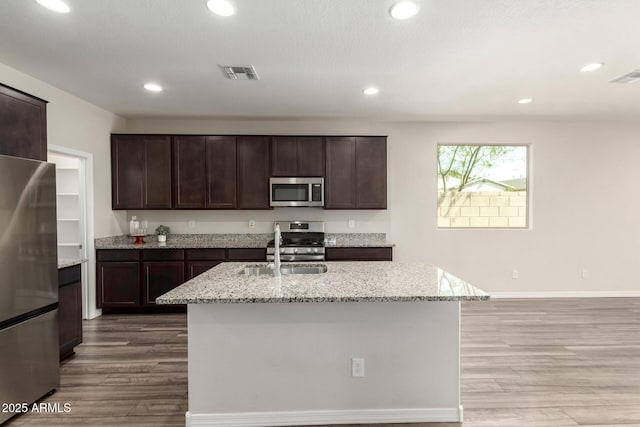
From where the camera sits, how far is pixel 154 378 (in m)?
2.65

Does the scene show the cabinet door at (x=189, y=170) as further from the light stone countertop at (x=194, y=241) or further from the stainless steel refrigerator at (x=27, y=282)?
the stainless steel refrigerator at (x=27, y=282)

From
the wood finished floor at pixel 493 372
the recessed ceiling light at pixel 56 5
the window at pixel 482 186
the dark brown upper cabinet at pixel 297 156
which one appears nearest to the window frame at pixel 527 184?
the window at pixel 482 186

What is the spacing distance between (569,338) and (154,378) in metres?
3.89

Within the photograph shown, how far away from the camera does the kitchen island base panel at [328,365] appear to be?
2.06m

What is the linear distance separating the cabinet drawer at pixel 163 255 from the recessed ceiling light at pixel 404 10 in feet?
11.6

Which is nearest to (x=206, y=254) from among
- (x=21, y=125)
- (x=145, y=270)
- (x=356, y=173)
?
(x=145, y=270)

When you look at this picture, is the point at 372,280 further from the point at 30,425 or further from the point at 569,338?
the point at 569,338

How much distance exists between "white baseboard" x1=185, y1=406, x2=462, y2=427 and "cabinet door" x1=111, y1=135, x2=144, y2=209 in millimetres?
3338

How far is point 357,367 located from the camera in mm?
2102

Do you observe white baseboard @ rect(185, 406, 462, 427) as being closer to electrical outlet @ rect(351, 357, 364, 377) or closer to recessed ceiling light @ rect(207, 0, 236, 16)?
electrical outlet @ rect(351, 357, 364, 377)

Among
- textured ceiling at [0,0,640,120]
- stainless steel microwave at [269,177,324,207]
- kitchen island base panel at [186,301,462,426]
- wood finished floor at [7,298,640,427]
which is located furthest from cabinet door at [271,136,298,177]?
kitchen island base panel at [186,301,462,426]

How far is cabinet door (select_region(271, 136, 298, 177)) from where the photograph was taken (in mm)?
4598

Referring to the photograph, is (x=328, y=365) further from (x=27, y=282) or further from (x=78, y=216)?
(x=78, y=216)

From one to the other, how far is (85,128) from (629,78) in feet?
19.2
